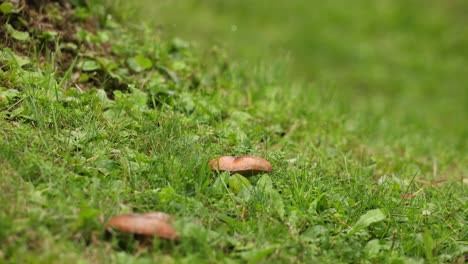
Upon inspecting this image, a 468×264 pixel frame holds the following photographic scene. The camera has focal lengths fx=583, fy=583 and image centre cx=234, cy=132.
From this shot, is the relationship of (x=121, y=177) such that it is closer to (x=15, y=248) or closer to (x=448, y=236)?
(x=15, y=248)

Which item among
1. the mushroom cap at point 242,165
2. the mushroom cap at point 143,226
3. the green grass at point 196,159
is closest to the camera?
the mushroom cap at point 143,226

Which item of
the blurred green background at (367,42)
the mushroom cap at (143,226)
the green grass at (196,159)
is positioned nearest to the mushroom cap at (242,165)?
the green grass at (196,159)

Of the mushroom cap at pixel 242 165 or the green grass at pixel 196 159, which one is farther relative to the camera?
the mushroom cap at pixel 242 165

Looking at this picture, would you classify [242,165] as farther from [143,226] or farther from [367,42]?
[367,42]

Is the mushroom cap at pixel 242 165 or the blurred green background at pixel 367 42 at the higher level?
the mushroom cap at pixel 242 165

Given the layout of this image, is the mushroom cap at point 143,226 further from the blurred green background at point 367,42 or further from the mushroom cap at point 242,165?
the blurred green background at point 367,42

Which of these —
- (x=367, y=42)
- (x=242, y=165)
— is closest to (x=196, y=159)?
(x=242, y=165)

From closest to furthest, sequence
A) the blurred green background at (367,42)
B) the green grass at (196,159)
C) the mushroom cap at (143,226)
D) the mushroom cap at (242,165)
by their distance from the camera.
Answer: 1. the mushroom cap at (143,226)
2. the green grass at (196,159)
3. the mushroom cap at (242,165)
4. the blurred green background at (367,42)

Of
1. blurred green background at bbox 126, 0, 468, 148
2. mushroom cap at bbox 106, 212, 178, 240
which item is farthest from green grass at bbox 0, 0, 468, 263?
blurred green background at bbox 126, 0, 468, 148

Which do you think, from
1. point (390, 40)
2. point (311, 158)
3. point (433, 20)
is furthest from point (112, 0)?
point (433, 20)
